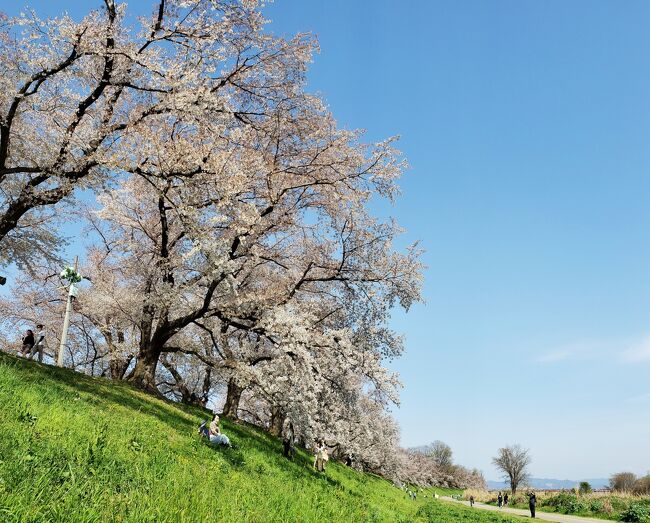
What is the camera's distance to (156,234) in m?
23.3

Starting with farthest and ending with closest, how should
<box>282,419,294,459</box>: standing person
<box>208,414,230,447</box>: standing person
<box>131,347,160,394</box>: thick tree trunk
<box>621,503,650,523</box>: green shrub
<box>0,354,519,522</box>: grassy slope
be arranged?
<box>621,503,650,523</box>: green shrub < <box>131,347,160,394</box>: thick tree trunk < <box>282,419,294,459</box>: standing person < <box>208,414,230,447</box>: standing person < <box>0,354,519,522</box>: grassy slope

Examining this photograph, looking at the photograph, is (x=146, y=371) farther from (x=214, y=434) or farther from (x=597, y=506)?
(x=597, y=506)

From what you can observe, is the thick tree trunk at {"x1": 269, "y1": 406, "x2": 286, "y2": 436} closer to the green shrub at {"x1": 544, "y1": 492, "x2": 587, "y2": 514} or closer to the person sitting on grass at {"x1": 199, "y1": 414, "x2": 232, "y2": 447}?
the person sitting on grass at {"x1": 199, "y1": 414, "x2": 232, "y2": 447}

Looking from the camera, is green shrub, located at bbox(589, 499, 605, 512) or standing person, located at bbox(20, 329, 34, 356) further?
green shrub, located at bbox(589, 499, 605, 512)

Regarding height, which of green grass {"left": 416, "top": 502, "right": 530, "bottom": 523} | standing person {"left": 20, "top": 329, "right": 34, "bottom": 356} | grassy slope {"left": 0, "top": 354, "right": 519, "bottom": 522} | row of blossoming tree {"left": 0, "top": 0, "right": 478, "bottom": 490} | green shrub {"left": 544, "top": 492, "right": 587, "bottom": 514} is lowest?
green grass {"left": 416, "top": 502, "right": 530, "bottom": 523}

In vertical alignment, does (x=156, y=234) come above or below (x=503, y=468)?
above

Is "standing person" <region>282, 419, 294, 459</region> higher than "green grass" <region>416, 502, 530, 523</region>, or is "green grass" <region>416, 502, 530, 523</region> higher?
"standing person" <region>282, 419, 294, 459</region>

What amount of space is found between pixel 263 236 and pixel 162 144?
20.2ft

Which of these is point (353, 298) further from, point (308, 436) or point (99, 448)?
point (99, 448)

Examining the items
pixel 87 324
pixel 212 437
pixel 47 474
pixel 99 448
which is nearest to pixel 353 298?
pixel 212 437

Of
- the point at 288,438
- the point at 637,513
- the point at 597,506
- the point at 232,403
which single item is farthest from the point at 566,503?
the point at 288,438

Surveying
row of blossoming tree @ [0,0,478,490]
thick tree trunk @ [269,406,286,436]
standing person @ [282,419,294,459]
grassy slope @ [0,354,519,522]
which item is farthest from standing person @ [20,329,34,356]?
thick tree trunk @ [269,406,286,436]

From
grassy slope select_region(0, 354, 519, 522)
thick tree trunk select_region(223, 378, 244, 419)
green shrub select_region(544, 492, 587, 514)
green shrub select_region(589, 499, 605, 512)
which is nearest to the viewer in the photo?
grassy slope select_region(0, 354, 519, 522)

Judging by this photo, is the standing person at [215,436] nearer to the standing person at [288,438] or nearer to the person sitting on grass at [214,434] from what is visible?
the person sitting on grass at [214,434]
